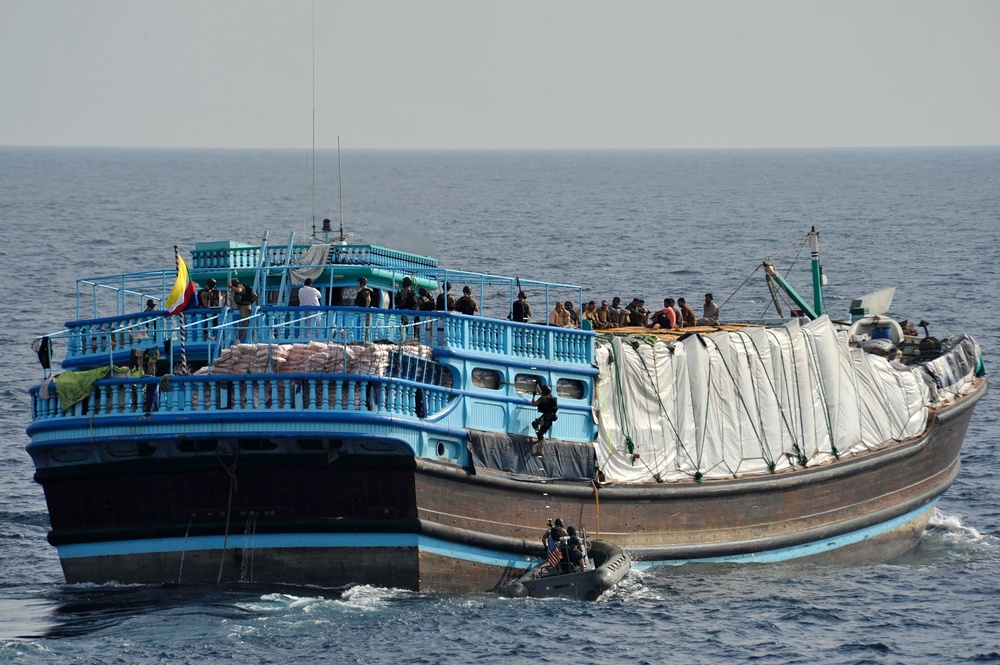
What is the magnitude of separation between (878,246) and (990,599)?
6915cm

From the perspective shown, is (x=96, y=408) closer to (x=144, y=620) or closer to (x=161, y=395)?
(x=161, y=395)

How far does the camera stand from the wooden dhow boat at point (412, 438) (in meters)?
28.5

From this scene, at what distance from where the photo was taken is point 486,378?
31.1 m

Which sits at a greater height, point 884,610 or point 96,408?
point 96,408

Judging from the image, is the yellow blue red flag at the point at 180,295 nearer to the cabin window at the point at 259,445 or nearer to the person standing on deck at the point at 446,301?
the cabin window at the point at 259,445

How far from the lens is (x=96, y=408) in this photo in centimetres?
2855

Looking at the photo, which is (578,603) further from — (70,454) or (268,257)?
(268,257)

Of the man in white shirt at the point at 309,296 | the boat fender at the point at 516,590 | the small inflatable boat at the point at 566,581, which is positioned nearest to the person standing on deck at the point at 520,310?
the man in white shirt at the point at 309,296

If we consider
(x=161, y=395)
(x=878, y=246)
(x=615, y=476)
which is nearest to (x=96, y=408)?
(x=161, y=395)

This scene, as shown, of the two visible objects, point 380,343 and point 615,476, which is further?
point 615,476

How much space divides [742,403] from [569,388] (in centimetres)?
444

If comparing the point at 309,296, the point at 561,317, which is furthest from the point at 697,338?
the point at 309,296

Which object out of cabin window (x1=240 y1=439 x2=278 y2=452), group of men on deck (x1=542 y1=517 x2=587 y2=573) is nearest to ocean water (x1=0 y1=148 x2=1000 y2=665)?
group of men on deck (x1=542 y1=517 x2=587 y2=573)

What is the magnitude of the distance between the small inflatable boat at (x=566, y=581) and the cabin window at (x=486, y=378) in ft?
11.7
